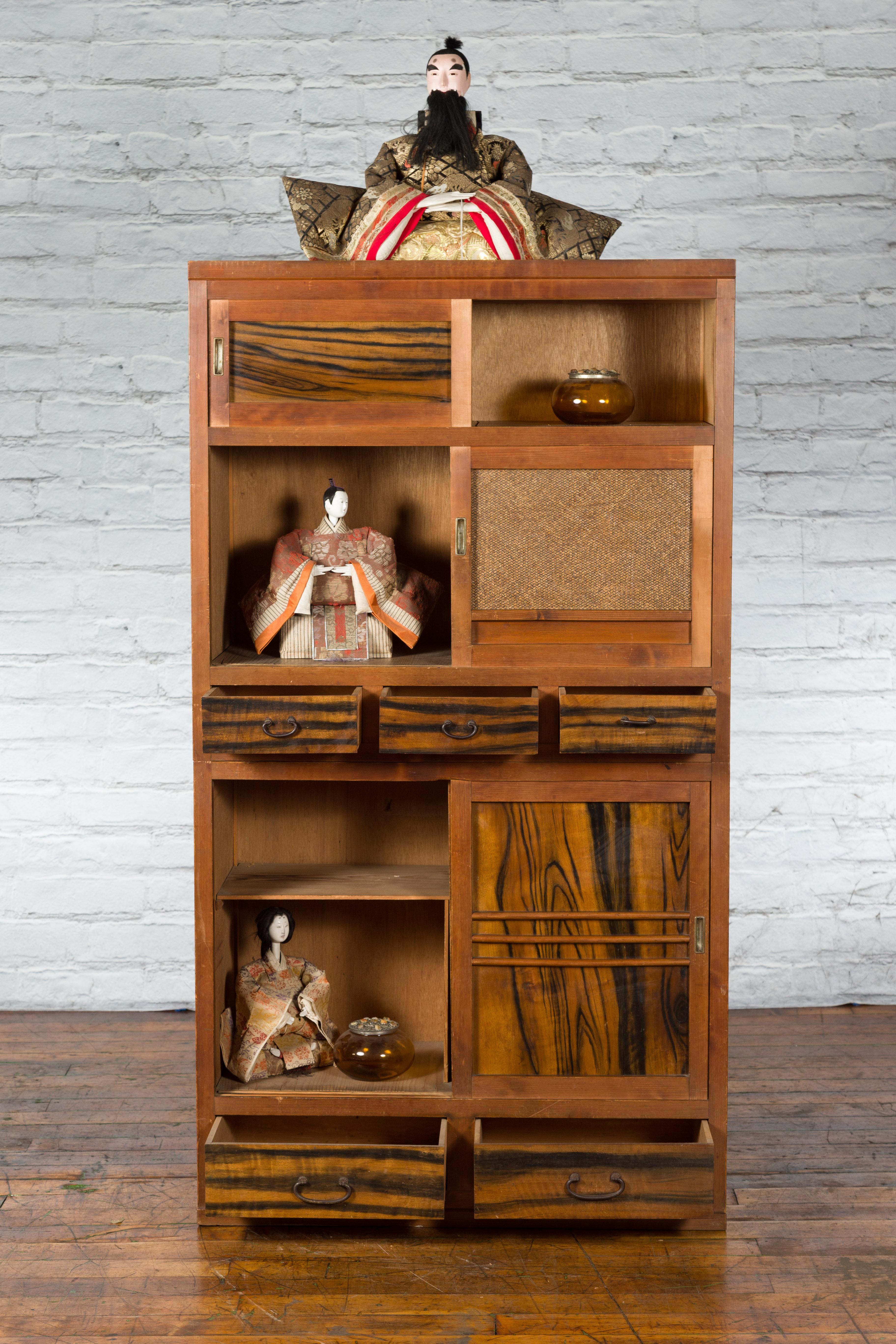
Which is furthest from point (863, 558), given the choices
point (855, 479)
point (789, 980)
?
A: point (789, 980)

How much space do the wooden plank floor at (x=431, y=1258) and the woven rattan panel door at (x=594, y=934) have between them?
0.29 metres

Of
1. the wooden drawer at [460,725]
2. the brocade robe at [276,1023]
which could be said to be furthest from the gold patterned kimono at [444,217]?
the brocade robe at [276,1023]

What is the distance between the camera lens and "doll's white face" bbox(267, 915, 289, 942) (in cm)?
245

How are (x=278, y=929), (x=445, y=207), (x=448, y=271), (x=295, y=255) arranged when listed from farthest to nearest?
1. (x=295, y=255)
2. (x=278, y=929)
3. (x=445, y=207)
4. (x=448, y=271)

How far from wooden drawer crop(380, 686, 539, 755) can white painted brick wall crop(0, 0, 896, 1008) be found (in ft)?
3.86

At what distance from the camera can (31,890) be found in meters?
3.24

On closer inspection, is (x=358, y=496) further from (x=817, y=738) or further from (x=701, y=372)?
(x=817, y=738)

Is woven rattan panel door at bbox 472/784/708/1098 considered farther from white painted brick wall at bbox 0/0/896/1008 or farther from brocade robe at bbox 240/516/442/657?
white painted brick wall at bbox 0/0/896/1008

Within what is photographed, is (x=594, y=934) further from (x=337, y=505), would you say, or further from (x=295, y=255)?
(x=295, y=255)

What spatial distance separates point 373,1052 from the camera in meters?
2.32

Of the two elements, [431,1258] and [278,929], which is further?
[278,929]

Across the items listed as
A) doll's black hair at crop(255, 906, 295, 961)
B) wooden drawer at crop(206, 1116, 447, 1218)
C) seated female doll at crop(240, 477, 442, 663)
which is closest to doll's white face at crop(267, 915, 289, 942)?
doll's black hair at crop(255, 906, 295, 961)

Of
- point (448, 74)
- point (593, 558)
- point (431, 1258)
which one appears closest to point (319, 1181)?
point (431, 1258)

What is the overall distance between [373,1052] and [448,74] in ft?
5.82
